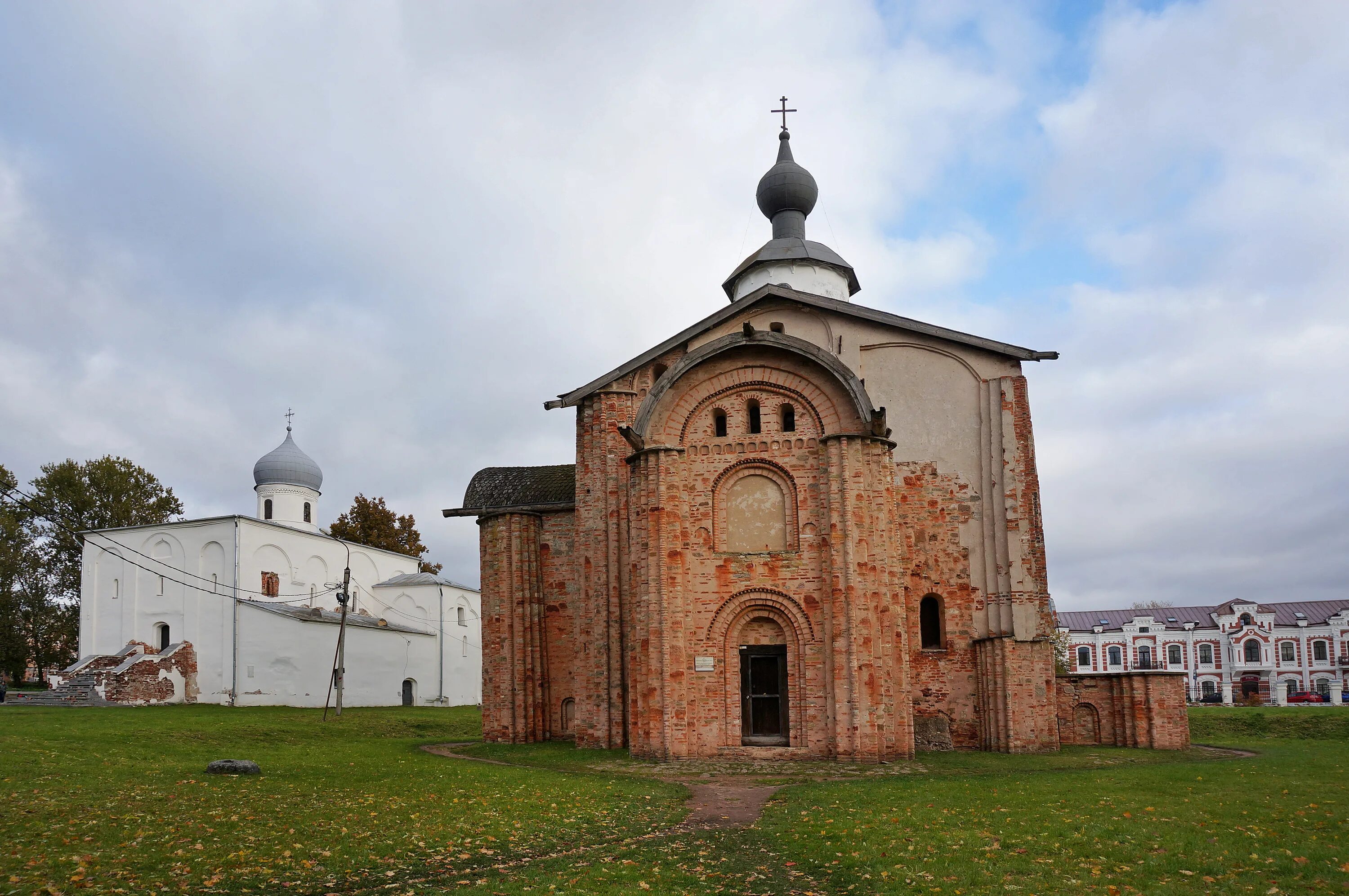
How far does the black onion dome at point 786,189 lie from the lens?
98.2 ft

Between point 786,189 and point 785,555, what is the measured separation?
14590 mm

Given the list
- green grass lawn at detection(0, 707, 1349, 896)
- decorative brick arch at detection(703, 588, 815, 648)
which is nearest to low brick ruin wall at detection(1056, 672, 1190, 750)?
green grass lawn at detection(0, 707, 1349, 896)

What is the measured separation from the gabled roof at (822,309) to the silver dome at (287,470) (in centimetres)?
2994

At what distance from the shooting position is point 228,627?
39.0 metres

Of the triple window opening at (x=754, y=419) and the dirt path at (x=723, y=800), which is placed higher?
the triple window opening at (x=754, y=419)

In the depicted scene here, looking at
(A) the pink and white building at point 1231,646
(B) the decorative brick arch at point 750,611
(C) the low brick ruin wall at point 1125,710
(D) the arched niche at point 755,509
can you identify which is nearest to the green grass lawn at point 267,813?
(B) the decorative brick arch at point 750,611

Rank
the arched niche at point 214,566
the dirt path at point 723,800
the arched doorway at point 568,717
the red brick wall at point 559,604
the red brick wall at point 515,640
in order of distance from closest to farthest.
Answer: the dirt path at point 723,800
the red brick wall at point 515,640
the arched doorway at point 568,717
the red brick wall at point 559,604
the arched niche at point 214,566

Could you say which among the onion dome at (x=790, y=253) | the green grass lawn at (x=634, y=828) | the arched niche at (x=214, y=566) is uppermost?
the onion dome at (x=790, y=253)

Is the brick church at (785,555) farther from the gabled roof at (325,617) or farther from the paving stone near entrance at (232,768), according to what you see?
the gabled roof at (325,617)

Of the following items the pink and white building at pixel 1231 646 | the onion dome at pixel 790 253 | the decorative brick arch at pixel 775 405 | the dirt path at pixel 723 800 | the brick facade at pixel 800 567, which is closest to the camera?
the dirt path at pixel 723 800

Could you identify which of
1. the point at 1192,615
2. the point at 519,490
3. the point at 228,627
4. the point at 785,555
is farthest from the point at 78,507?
the point at 1192,615

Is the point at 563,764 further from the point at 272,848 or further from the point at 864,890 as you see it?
the point at 864,890

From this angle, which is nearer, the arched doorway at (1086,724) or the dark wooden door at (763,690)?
the dark wooden door at (763,690)

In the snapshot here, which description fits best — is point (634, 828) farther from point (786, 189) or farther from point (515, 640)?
point (786, 189)
